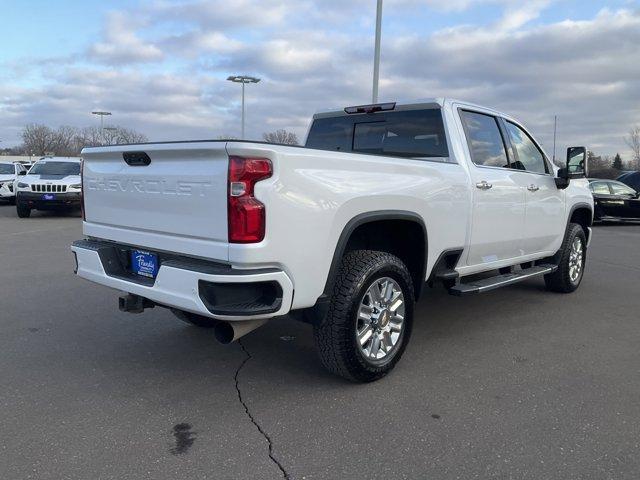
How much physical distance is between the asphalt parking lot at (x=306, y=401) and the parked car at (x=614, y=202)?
12158 mm

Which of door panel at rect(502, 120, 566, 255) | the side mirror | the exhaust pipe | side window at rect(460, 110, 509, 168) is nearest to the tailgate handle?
the exhaust pipe

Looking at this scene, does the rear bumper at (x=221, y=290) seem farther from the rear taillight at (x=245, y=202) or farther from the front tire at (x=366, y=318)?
the front tire at (x=366, y=318)

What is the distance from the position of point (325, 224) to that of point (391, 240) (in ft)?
3.56

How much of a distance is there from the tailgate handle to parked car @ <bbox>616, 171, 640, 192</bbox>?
17.6m

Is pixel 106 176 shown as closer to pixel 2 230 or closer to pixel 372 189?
pixel 372 189

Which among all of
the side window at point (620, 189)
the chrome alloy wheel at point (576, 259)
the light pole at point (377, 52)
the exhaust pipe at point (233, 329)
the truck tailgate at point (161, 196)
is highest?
the light pole at point (377, 52)

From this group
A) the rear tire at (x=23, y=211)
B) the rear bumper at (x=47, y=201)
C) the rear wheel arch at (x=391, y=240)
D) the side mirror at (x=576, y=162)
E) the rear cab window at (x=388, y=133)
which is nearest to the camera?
the rear wheel arch at (x=391, y=240)

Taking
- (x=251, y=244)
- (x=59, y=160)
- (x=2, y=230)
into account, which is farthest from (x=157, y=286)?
(x=59, y=160)

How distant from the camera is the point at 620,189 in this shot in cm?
1697

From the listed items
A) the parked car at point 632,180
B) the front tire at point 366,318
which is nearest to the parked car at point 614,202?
the parked car at point 632,180

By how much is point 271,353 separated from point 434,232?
1.61m

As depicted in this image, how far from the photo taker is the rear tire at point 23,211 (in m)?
15.4

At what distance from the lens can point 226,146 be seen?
3.03 metres

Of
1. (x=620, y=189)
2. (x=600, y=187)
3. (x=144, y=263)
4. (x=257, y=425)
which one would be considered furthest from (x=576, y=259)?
(x=620, y=189)
